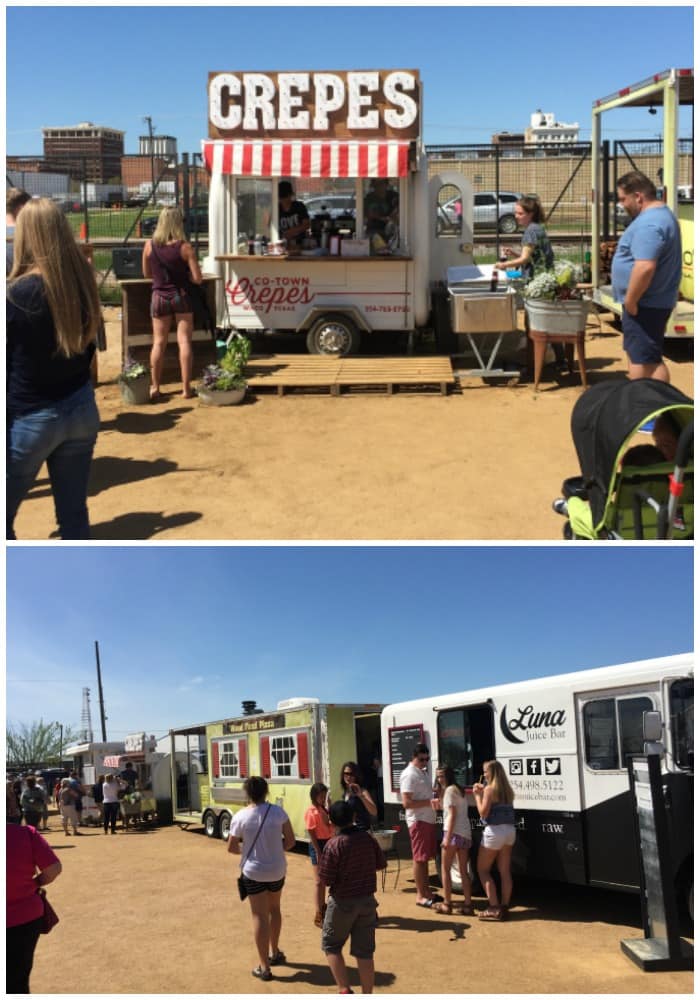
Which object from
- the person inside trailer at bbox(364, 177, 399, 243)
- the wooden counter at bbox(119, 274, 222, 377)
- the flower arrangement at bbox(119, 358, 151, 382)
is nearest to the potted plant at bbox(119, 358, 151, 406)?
the flower arrangement at bbox(119, 358, 151, 382)

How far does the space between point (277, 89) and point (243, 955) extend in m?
9.60

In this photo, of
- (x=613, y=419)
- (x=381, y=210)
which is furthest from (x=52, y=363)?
(x=381, y=210)

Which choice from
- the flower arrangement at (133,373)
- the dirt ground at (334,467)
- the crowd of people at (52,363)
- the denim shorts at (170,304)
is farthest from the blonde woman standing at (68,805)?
the crowd of people at (52,363)

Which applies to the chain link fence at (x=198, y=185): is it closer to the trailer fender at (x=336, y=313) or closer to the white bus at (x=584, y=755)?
the trailer fender at (x=336, y=313)

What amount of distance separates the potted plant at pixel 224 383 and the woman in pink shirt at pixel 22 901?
21.7ft

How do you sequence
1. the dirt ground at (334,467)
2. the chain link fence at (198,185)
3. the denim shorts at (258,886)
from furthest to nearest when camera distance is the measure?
the chain link fence at (198,185)
the dirt ground at (334,467)
the denim shorts at (258,886)

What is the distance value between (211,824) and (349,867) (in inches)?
369

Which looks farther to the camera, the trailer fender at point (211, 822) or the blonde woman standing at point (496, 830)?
the trailer fender at point (211, 822)

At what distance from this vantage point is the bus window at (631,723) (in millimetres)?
6625

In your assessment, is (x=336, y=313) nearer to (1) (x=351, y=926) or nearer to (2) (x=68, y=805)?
(2) (x=68, y=805)

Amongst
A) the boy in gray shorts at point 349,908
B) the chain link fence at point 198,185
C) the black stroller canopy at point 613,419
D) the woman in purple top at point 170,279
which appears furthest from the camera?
the chain link fence at point 198,185

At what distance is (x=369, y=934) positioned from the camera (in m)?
5.38

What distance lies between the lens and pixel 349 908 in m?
5.37

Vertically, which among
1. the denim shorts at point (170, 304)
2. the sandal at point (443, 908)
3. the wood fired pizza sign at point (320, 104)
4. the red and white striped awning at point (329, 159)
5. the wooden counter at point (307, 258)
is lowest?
the sandal at point (443, 908)
